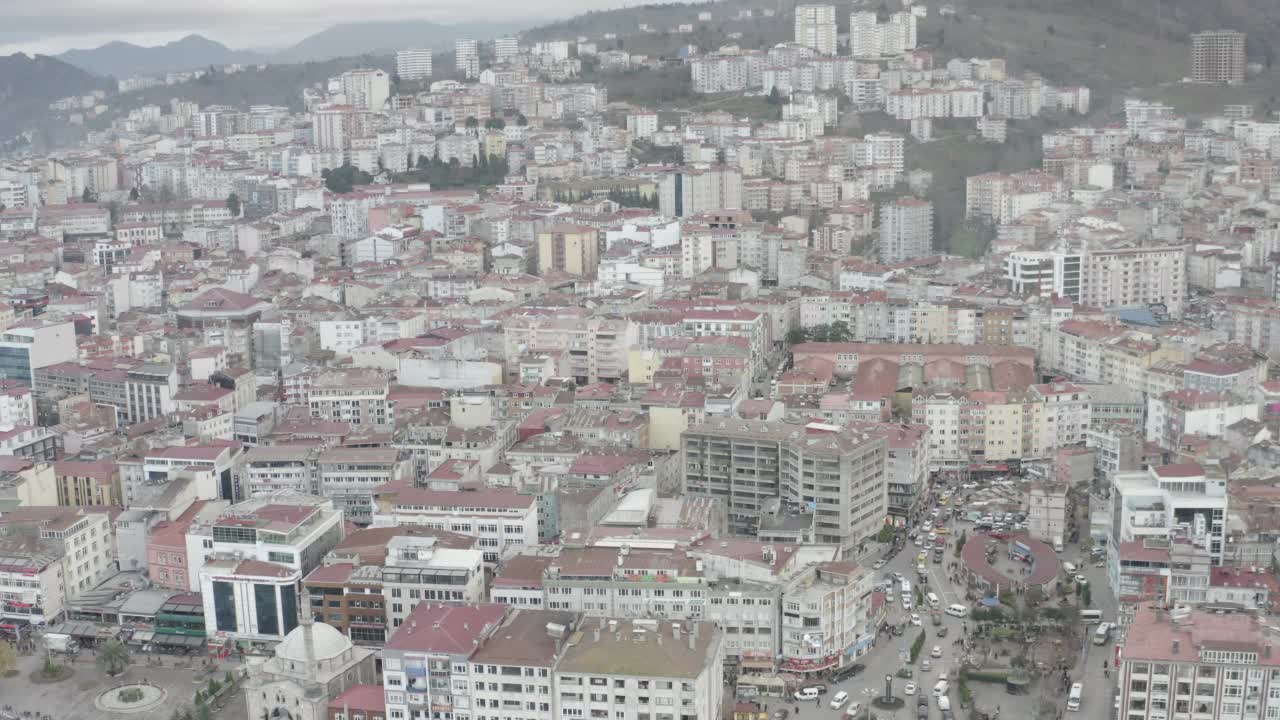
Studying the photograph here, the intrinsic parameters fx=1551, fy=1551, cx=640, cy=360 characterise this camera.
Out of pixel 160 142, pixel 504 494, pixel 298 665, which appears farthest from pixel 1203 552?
pixel 160 142

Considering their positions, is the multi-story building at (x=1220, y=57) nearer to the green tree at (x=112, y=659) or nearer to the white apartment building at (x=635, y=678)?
the white apartment building at (x=635, y=678)

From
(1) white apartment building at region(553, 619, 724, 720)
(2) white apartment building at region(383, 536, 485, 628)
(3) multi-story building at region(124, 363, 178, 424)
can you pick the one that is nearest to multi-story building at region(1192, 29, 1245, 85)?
(3) multi-story building at region(124, 363, 178, 424)

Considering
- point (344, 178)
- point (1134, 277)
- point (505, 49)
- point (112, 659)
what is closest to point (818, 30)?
point (505, 49)

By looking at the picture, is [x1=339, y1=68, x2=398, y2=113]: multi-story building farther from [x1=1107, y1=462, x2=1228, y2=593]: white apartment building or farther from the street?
[x1=1107, y1=462, x2=1228, y2=593]: white apartment building

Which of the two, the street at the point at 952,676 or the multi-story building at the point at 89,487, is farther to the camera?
the multi-story building at the point at 89,487

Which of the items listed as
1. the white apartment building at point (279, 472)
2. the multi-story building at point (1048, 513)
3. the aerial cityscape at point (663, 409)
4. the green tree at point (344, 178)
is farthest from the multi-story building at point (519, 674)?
the green tree at point (344, 178)
